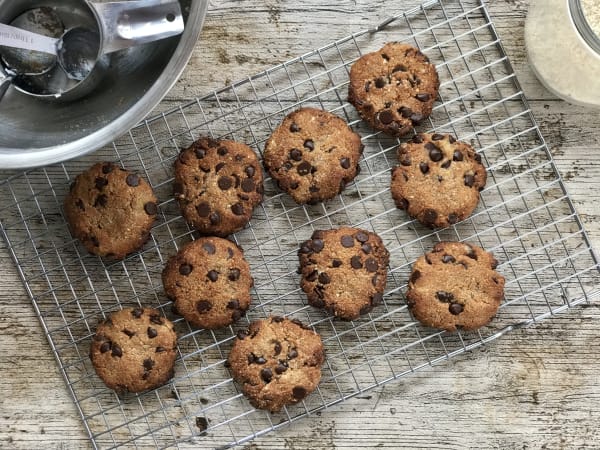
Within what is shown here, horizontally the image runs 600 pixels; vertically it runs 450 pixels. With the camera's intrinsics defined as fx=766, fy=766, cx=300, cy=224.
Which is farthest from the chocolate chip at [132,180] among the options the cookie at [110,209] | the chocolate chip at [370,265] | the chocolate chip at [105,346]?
the chocolate chip at [370,265]

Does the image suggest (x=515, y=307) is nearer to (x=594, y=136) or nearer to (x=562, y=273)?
(x=562, y=273)

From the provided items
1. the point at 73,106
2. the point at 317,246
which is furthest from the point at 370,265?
the point at 73,106

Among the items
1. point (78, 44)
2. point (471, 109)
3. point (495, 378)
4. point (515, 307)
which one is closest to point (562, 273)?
point (515, 307)

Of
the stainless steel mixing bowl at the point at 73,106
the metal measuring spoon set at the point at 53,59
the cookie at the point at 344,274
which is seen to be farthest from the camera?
the cookie at the point at 344,274

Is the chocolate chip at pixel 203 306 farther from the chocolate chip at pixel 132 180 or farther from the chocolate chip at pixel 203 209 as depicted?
the chocolate chip at pixel 132 180

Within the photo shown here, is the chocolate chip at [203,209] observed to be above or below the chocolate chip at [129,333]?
above

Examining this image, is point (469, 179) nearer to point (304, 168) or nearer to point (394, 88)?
point (394, 88)

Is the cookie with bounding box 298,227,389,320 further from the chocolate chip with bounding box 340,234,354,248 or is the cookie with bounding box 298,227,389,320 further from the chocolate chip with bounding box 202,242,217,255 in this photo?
the chocolate chip with bounding box 202,242,217,255

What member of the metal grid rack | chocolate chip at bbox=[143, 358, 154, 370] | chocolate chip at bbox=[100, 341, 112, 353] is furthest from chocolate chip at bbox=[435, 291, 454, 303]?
chocolate chip at bbox=[100, 341, 112, 353]

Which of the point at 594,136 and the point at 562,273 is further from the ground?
the point at 594,136
